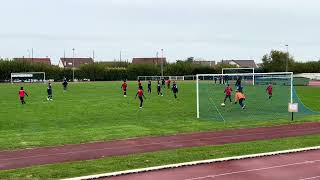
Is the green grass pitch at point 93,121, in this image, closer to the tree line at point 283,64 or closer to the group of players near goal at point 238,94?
the group of players near goal at point 238,94

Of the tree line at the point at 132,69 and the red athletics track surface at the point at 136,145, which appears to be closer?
the red athletics track surface at the point at 136,145

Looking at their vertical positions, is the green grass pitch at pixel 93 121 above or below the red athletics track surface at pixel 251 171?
above

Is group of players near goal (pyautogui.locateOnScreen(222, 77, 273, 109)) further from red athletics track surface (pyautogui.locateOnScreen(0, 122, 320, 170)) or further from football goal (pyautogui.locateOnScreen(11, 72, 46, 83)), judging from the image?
football goal (pyautogui.locateOnScreen(11, 72, 46, 83))

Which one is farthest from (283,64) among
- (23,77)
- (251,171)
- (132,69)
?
(251,171)

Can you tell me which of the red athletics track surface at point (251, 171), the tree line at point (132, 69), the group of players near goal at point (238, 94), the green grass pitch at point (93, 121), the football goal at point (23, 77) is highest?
the tree line at point (132, 69)

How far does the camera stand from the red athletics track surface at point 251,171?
13.0 metres

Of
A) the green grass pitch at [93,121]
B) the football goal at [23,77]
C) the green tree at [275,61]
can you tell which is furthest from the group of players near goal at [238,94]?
the green tree at [275,61]

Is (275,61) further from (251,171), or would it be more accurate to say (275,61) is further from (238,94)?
(251,171)

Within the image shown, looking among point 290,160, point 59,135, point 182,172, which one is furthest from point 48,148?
point 290,160

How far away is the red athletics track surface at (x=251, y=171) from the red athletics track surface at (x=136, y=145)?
328cm

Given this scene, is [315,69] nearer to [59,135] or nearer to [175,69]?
[175,69]

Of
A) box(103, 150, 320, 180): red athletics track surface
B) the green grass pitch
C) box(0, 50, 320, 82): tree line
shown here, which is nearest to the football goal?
box(0, 50, 320, 82): tree line

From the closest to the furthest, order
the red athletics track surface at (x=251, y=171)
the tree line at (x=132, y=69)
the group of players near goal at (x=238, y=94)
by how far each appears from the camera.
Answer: the red athletics track surface at (x=251, y=171)
the group of players near goal at (x=238, y=94)
the tree line at (x=132, y=69)

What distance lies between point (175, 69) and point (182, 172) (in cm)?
8865
